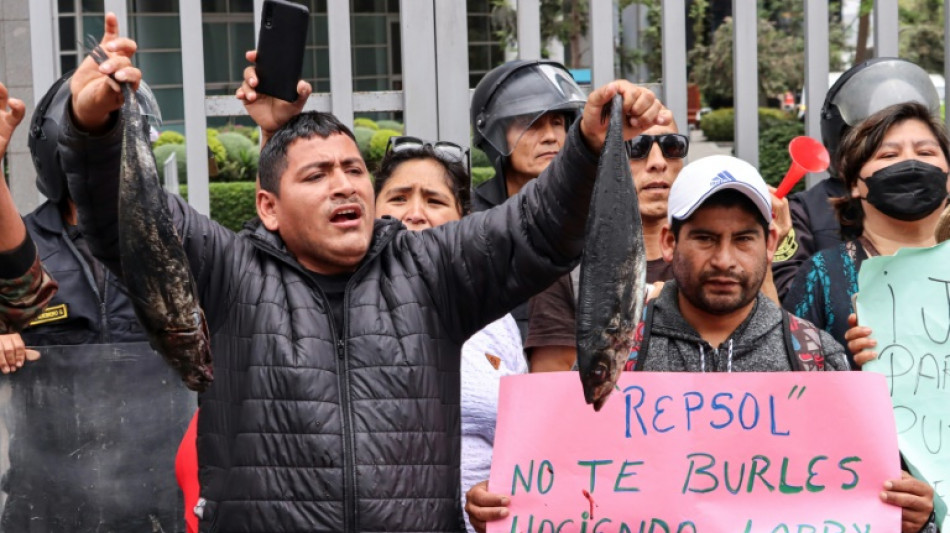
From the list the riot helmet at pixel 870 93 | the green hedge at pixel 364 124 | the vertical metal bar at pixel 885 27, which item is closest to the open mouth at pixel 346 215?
the riot helmet at pixel 870 93

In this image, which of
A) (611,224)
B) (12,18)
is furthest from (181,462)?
(12,18)

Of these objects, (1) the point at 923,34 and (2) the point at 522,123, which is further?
(1) the point at 923,34

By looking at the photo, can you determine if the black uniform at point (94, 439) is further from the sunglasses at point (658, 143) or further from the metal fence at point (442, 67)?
the sunglasses at point (658, 143)

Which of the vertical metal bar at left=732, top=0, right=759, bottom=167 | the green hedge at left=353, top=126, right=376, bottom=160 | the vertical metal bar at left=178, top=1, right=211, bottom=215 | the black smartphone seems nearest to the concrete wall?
the green hedge at left=353, top=126, right=376, bottom=160

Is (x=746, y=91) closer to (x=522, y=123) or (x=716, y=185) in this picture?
(x=522, y=123)

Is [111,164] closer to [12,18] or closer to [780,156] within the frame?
[12,18]

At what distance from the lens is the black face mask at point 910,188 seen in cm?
389

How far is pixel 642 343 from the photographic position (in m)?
3.32

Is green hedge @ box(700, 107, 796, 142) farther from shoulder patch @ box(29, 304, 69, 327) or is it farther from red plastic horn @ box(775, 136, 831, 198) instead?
shoulder patch @ box(29, 304, 69, 327)

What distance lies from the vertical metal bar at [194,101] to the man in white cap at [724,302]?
2.22 metres

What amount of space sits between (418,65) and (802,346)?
230cm

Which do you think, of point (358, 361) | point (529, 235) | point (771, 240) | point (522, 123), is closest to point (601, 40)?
point (522, 123)

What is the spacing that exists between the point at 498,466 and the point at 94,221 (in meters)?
1.09

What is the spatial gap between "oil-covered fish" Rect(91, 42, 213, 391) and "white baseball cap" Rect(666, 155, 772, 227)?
1.30 m
